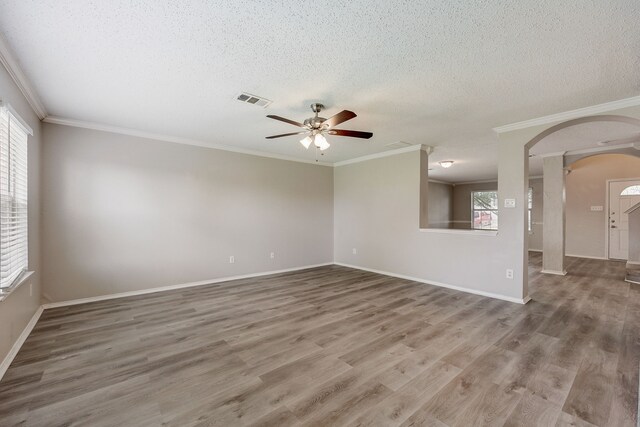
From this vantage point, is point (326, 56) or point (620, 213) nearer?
point (326, 56)

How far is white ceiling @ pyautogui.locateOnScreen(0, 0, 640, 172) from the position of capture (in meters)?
1.71

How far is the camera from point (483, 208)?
10.8 meters

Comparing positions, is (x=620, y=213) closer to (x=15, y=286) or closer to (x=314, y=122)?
(x=314, y=122)

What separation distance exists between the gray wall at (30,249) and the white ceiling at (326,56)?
0.82ft

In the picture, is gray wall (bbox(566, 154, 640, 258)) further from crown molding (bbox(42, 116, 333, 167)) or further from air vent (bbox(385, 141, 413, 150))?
crown molding (bbox(42, 116, 333, 167))

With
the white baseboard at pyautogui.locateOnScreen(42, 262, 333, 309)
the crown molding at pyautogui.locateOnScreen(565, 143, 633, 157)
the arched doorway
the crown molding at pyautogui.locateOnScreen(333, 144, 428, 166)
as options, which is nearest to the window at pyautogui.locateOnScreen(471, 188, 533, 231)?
the arched doorway

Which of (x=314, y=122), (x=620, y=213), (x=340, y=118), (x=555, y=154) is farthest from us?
(x=620, y=213)

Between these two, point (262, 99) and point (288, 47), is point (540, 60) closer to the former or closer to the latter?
point (288, 47)

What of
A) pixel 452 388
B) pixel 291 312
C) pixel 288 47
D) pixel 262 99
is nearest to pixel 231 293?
pixel 291 312

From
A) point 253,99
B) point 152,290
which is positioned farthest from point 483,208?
point 152,290

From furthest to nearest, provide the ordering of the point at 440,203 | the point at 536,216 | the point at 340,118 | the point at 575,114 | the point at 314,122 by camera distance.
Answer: the point at 440,203 < the point at 536,216 < the point at 575,114 < the point at 314,122 < the point at 340,118

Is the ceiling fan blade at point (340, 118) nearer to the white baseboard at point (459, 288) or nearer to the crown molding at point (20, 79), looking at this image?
the crown molding at point (20, 79)

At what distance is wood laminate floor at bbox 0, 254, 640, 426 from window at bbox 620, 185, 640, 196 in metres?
4.30

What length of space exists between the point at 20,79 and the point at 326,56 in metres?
2.90
